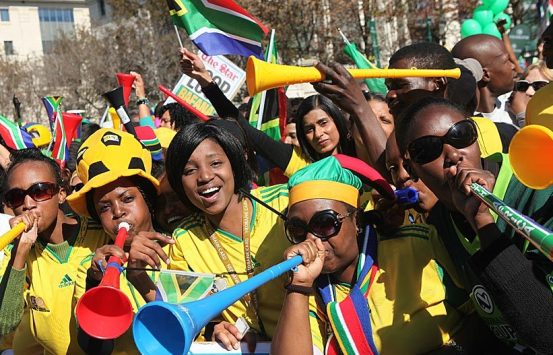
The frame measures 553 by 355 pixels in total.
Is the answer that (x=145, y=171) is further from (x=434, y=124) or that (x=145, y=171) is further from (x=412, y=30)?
(x=412, y=30)

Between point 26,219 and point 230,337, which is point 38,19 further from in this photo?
point 230,337

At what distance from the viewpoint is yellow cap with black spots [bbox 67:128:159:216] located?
4078 mm

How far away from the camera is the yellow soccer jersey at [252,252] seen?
3.62 metres

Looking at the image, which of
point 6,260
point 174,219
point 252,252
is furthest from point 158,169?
point 252,252

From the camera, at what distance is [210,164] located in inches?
152

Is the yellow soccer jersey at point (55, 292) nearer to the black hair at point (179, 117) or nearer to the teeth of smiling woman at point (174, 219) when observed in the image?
the teeth of smiling woman at point (174, 219)

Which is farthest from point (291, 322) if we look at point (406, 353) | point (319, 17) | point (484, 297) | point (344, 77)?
point (319, 17)

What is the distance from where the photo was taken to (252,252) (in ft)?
12.2

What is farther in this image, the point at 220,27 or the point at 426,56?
the point at 220,27

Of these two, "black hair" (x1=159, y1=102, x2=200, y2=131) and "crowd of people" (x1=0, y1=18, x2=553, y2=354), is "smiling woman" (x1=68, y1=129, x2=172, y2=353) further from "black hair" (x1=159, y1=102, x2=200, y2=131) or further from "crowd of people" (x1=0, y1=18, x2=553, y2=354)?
"black hair" (x1=159, y1=102, x2=200, y2=131)

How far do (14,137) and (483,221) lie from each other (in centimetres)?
526

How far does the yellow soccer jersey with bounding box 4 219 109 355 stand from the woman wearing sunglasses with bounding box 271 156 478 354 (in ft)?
4.01

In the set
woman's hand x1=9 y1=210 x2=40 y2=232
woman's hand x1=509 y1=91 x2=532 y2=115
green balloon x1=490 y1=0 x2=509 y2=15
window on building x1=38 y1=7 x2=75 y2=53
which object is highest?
window on building x1=38 y1=7 x2=75 y2=53

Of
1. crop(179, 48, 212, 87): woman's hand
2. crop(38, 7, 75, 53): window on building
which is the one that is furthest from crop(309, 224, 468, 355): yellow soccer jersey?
crop(38, 7, 75, 53): window on building
